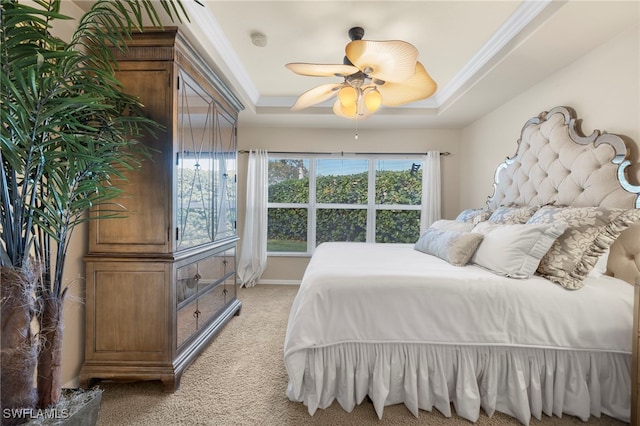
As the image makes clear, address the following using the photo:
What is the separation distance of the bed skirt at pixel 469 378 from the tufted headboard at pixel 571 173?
0.64 meters

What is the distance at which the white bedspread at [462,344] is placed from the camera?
1434mm

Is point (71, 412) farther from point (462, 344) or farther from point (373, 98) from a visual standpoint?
point (373, 98)

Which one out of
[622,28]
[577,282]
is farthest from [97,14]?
[622,28]

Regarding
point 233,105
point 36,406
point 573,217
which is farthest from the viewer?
point 233,105

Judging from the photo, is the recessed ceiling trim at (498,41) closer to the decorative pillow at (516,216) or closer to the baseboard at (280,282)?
the decorative pillow at (516,216)

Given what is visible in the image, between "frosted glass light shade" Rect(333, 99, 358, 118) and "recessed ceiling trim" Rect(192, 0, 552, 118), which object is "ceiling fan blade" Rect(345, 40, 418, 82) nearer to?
"frosted glass light shade" Rect(333, 99, 358, 118)

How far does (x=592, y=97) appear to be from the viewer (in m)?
1.97

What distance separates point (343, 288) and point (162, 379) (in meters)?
1.28

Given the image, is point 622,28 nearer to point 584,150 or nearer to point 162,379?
point 584,150

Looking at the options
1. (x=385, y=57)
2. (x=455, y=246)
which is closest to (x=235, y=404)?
(x=455, y=246)

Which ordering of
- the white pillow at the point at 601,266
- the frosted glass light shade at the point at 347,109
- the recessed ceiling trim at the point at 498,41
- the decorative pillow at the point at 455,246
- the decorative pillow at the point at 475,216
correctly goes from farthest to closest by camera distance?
the decorative pillow at the point at 475,216 < the frosted glass light shade at the point at 347,109 < the decorative pillow at the point at 455,246 < the recessed ceiling trim at the point at 498,41 < the white pillow at the point at 601,266

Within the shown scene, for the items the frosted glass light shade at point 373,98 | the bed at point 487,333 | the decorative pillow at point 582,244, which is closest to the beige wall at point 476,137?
the decorative pillow at point 582,244

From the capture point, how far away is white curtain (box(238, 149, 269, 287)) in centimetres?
395

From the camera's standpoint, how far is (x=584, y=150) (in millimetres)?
1953
